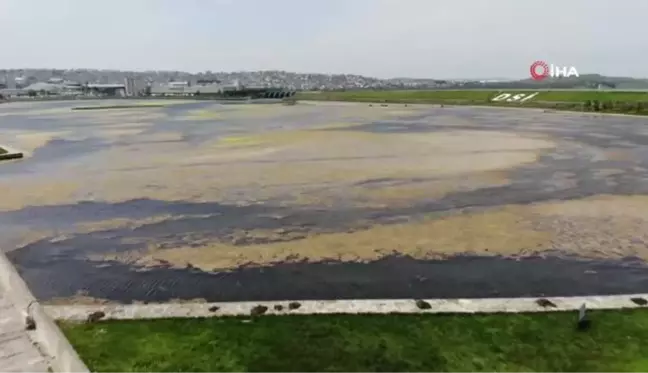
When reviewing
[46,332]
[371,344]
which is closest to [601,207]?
[371,344]

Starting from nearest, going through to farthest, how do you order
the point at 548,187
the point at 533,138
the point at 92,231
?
the point at 92,231 → the point at 548,187 → the point at 533,138

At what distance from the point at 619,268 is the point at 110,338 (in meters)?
8.00

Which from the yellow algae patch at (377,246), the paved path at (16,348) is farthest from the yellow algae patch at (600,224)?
the paved path at (16,348)

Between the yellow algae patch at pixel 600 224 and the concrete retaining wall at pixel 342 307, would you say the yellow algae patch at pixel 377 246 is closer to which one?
the yellow algae patch at pixel 600 224

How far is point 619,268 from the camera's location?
370 inches

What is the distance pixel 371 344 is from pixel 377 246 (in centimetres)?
442

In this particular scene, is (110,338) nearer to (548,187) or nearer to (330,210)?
(330,210)

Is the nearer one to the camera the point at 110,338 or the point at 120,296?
the point at 110,338

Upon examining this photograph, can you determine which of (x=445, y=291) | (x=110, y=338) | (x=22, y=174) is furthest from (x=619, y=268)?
(x=22, y=174)

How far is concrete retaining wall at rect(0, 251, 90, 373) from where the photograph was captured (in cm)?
543

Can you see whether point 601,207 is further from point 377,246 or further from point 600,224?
point 377,246

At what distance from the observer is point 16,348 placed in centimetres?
603

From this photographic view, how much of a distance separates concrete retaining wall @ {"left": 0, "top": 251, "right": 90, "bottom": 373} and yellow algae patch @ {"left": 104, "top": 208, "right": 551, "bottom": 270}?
244 centimetres

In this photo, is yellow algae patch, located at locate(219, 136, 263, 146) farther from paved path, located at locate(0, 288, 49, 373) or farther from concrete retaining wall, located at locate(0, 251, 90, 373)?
paved path, located at locate(0, 288, 49, 373)
